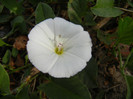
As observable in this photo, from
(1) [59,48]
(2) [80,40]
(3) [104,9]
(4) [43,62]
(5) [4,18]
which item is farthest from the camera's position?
(5) [4,18]

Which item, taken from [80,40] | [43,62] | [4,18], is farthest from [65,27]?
[4,18]

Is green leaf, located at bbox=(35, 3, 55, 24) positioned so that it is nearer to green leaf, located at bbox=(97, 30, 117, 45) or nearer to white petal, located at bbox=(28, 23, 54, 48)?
white petal, located at bbox=(28, 23, 54, 48)

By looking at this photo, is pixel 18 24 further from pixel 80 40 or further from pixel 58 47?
pixel 80 40

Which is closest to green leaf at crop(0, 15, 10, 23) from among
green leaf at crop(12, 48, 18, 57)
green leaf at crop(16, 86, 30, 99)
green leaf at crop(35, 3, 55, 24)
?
green leaf at crop(12, 48, 18, 57)

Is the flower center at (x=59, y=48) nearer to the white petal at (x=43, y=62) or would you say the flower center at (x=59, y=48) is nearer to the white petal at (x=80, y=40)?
the white petal at (x=80, y=40)

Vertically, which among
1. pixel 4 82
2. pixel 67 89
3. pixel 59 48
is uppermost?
pixel 59 48

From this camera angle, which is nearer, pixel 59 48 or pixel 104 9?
pixel 59 48

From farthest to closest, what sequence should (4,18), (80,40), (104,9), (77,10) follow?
(4,18), (77,10), (104,9), (80,40)

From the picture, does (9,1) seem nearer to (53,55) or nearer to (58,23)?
(58,23)
